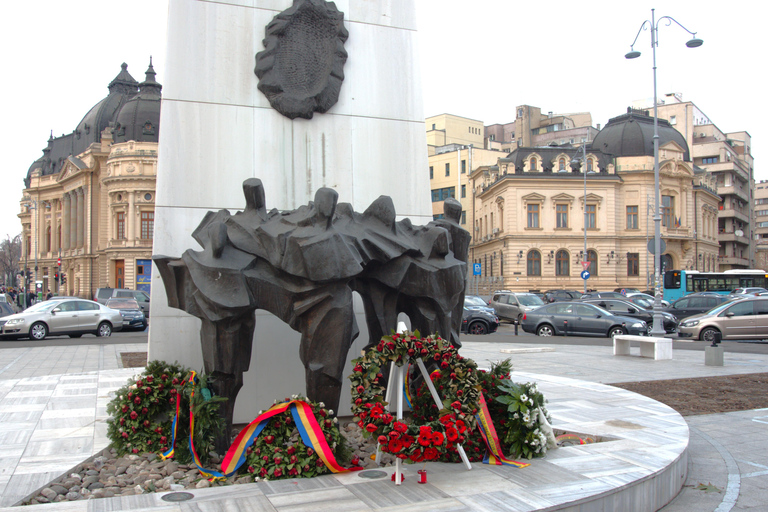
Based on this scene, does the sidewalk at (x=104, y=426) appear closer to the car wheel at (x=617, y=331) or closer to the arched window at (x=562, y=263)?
the car wheel at (x=617, y=331)

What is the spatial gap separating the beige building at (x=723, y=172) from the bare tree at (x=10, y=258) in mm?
102646

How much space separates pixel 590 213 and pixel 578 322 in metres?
42.6

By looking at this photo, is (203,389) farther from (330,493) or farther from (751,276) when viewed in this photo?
(751,276)

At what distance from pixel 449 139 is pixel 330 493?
87.1 m

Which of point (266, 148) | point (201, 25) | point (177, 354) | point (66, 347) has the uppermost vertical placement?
point (201, 25)

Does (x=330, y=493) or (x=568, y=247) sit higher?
(x=568, y=247)

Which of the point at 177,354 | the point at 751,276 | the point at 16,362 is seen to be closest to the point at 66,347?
the point at 16,362

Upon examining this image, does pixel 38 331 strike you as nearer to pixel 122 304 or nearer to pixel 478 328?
pixel 122 304

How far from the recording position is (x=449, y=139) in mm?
89750

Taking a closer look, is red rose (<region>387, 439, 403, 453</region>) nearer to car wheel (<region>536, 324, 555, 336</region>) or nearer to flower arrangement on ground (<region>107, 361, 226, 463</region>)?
flower arrangement on ground (<region>107, 361, 226, 463</region>)

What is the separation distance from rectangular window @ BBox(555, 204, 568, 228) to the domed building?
138 feet

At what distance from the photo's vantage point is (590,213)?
64.1m

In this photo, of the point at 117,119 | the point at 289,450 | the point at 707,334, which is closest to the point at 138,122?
the point at 117,119

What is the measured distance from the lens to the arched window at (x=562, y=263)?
6206cm
